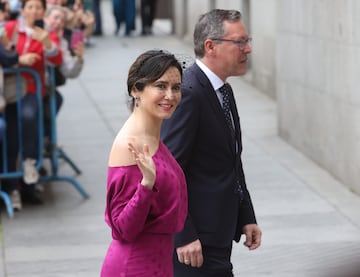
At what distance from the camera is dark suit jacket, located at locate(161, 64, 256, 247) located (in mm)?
4328

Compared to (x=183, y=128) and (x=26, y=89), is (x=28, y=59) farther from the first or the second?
(x=183, y=128)

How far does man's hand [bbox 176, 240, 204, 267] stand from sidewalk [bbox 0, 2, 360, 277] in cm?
58

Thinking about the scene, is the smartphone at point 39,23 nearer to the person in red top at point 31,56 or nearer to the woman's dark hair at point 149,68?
the person in red top at point 31,56

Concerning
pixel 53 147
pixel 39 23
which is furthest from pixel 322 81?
pixel 39 23

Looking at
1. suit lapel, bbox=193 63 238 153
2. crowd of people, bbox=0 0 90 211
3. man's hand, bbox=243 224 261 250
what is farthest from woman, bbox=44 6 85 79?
suit lapel, bbox=193 63 238 153

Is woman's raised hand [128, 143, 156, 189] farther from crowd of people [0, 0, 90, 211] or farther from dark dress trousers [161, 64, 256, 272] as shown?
crowd of people [0, 0, 90, 211]

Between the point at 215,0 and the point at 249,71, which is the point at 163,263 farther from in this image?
the point at 215,0

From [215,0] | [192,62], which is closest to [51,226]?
[192,62]

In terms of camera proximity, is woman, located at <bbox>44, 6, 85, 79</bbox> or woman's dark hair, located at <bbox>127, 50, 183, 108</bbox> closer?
woman's dark hair, located at <bbox>127, 50, 183, 108</bbox>

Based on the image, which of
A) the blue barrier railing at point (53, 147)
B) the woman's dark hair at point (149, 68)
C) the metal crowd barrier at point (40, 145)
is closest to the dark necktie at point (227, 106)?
the woman's dark hair at point (149, 68)

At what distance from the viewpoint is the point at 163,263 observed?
3791 millimetres

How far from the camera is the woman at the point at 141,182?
3.71 metres

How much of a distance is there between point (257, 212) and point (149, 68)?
5.04 meters

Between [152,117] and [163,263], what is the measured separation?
0.53 m
